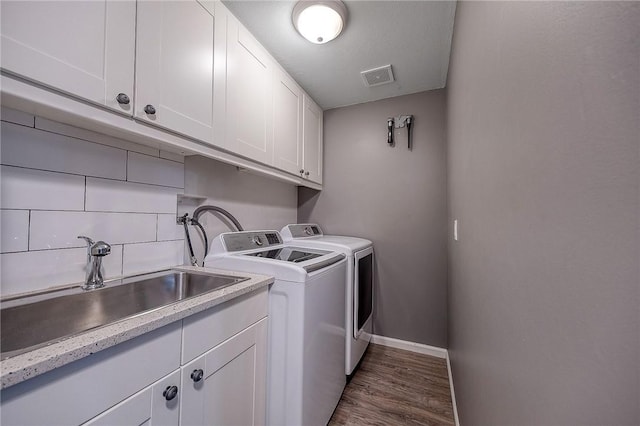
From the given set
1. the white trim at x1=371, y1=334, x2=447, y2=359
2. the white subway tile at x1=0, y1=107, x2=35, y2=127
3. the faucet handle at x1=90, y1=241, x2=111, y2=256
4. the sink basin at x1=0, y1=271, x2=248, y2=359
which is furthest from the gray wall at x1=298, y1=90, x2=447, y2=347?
the white subway tile at x1=0, y1=107, x2=35, y2=127

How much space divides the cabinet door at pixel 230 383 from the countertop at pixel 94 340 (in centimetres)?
20

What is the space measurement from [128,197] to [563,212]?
1532 mm

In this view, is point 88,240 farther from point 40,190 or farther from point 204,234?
point 204,234

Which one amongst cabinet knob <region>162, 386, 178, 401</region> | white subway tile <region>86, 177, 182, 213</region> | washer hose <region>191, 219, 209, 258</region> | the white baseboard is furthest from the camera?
the white baseboard

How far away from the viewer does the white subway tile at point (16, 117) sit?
2.77 feet

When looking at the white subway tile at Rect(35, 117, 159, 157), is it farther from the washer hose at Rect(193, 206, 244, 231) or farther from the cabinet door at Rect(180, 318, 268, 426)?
the cabinet door at Rect(180, 318, 268, 426)

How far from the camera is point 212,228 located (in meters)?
1.67

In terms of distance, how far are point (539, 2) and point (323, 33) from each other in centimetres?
128

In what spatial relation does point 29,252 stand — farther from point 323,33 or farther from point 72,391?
point 323,33

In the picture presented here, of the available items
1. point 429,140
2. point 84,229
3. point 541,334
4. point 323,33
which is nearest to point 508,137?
point 541,334

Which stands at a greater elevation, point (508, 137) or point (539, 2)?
point (539, 2)

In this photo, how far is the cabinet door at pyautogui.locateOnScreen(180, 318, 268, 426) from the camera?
2.72ft

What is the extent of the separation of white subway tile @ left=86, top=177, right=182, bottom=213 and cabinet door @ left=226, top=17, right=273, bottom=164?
0.45 m

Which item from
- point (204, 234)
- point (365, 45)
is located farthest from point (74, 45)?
point (365, 45)
